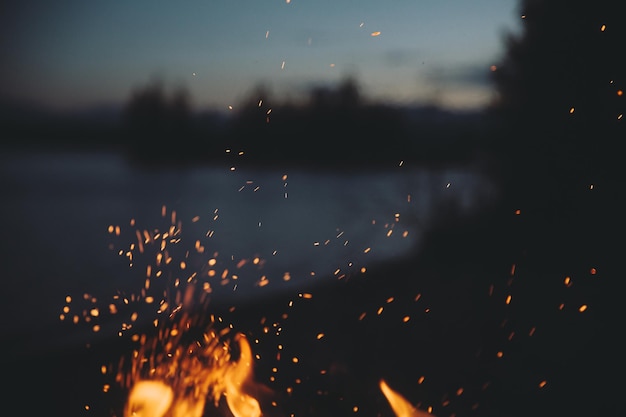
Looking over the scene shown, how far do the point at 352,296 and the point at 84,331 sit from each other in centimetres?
220

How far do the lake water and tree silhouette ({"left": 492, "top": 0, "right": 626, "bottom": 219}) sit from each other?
0.47m

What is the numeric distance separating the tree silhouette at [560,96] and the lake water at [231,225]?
47cm

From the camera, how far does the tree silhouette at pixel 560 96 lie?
5027 mm

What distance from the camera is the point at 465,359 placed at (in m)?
4.34

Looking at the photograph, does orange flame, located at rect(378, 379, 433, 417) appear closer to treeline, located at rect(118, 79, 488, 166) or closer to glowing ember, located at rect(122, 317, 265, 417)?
glowing ember, located at rect(122, 317, 265, 417)

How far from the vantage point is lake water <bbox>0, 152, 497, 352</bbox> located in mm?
5203

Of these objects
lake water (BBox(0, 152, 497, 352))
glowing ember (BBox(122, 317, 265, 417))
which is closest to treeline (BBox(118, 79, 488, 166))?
lake water (BBox(0, 152, 497, 352))

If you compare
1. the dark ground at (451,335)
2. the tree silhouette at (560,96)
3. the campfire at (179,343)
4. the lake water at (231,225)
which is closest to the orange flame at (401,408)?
the campfire at (179,343)

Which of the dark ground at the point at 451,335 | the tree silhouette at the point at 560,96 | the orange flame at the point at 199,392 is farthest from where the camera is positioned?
the tree silhouette at the point at 560,96

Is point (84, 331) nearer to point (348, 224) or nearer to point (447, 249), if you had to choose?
point (348, 224)

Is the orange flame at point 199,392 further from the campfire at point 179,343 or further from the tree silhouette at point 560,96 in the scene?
the tree silhouette at point 560,96

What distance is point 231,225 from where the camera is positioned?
5855 millimetres

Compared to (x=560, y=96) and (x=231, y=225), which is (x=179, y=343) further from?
(x=560, y=96)

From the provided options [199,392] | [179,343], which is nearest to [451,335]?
[179,343]
